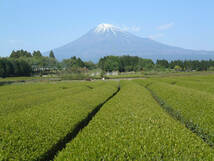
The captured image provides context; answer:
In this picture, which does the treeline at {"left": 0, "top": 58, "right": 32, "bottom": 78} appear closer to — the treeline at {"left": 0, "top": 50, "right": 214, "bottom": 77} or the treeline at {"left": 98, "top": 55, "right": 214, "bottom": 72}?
the treeline at {"left": 0, "top": 50, "right": 214, "bottom": 77}

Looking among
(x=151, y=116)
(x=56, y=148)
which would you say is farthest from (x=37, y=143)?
(x=151, y=116)

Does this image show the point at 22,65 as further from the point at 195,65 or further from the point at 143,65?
the point at 195,65

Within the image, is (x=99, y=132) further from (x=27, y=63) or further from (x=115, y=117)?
(x=27, y=63)

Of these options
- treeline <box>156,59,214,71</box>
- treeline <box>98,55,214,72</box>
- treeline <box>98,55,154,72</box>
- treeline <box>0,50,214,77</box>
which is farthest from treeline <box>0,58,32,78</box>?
treeline <box>156,59,214,71</box>

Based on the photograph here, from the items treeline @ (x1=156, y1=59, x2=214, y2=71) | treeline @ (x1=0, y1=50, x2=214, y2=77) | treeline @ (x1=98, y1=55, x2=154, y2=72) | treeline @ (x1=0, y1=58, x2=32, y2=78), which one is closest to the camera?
treeline @ (x1=0, y1=58, x2=32, y2=78)

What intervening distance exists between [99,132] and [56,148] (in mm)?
1664

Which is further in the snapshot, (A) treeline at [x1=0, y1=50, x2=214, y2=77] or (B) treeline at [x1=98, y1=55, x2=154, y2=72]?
(B) treeline at [x1=98, y1=55, x2=154, y2=72]

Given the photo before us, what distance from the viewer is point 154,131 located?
5.43 meters

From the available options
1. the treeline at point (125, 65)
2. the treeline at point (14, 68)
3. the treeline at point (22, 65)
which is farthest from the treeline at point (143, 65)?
the treeline at point (14, 68)

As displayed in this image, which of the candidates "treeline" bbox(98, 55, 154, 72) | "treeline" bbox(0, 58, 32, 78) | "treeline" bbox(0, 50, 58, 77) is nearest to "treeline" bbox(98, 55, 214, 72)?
"treeline" bbox(98, 55, 154, 72)

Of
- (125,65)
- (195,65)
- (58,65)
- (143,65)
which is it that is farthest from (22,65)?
(195,65)

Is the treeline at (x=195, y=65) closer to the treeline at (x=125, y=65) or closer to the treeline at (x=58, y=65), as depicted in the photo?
the treeline at (x=58, y=65)

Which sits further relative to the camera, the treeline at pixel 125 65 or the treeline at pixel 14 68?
the treeline at pixel 125 65

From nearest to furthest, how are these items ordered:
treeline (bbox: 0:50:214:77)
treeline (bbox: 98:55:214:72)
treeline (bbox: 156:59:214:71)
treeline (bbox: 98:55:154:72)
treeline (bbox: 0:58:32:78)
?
1. treeline (bbox: 0:58:32:78)
2. treeline (bbox: 0:50:214:77)
3. treeline (bbox: 98:55:214:72)
4. treeline (bbox: 98:55:154:72)
5. treeline (bbox: 156:59:214:71)
